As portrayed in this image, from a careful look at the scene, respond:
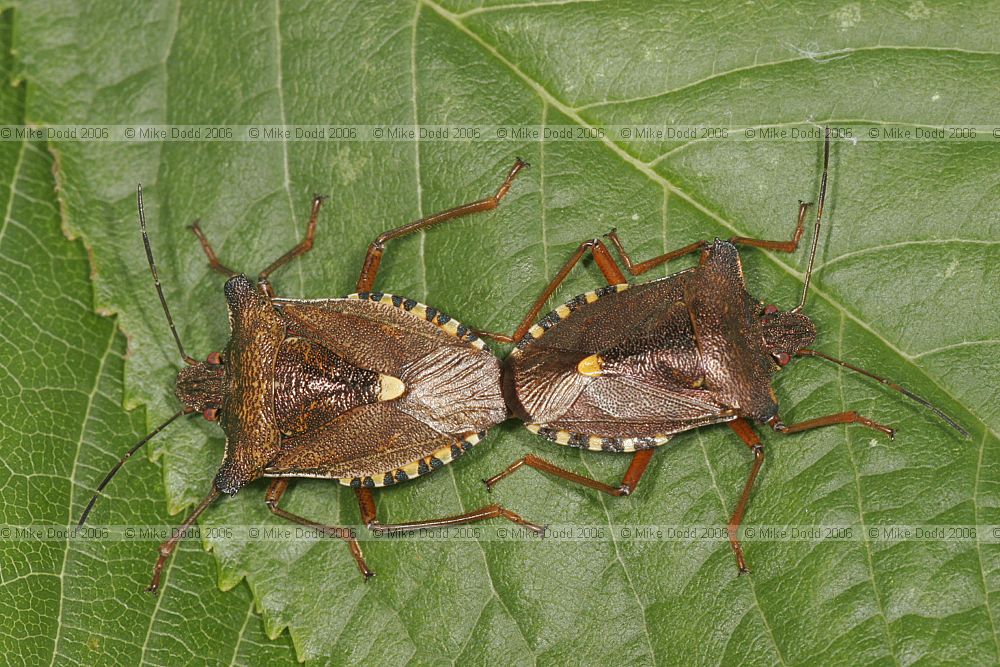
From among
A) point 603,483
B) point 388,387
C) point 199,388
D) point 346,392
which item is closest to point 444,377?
point 388,387

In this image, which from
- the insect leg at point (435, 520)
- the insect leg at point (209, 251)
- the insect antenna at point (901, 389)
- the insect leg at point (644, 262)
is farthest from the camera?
the insect leg at point (209, 251)

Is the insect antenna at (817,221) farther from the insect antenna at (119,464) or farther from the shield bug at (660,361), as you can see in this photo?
the insect antenna at (119,464)

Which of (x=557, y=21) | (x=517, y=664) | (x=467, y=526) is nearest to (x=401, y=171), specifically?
(x=557, y=21)

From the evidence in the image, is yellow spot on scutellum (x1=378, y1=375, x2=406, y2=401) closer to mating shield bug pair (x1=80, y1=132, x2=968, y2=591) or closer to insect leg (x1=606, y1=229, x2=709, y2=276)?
mating shield bug pair (x1=80, y1=132, x2=968, y2=591)

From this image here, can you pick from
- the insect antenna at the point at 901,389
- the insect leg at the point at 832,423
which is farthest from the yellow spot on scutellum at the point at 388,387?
the insect antenna at the point at 901,389

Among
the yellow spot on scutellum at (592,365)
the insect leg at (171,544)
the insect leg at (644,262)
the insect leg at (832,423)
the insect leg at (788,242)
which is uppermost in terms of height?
the insect leg at (788,242)

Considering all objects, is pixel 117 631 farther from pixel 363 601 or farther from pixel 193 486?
pixel 363 601
